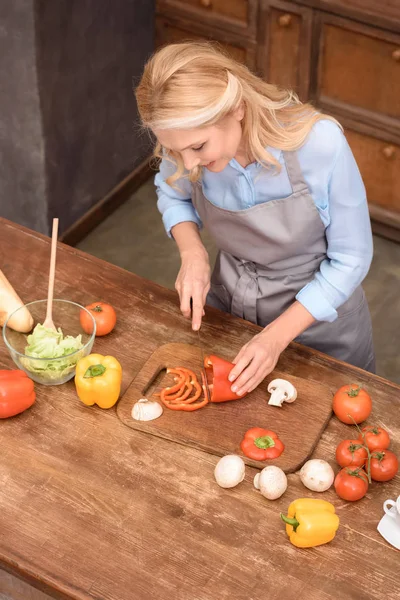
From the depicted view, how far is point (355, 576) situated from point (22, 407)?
89 centimetres

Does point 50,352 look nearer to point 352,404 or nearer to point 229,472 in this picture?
point 229,472

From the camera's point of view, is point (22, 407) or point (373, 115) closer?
point (22, 407)

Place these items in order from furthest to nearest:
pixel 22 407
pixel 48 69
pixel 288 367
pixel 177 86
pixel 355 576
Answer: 1. pixel 48 69
2. pixel 288 367
3. pixel 22 407
4. pixel 177 86
5. pixel 355 576

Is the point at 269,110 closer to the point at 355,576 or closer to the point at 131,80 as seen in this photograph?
the point at 355,576

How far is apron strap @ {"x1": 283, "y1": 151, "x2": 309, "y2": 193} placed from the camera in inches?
86.8

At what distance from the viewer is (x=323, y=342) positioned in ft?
8.50

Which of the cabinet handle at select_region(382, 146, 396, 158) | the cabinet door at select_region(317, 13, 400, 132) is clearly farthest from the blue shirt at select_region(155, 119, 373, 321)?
the cabinet handle at select_region(382, 146, 396, 158)

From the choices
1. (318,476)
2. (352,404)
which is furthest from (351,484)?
(352,404)

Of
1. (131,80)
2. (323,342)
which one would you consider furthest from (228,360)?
(131,80)

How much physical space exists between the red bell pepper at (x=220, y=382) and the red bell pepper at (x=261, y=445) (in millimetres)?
127

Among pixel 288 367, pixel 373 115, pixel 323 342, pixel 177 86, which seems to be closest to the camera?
pixel 177 86

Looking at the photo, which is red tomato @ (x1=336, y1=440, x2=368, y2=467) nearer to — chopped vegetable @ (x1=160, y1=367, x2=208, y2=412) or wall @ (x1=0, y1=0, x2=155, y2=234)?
chopped vegetable @ (x1=160, y1=367, x2=208, y2=412)

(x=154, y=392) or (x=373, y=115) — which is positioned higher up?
(x=154, y=392)

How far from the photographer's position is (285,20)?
3.88 metres
